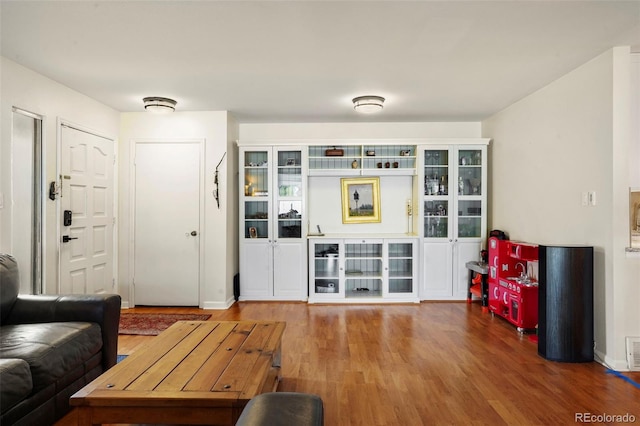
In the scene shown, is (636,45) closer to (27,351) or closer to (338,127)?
(338,127)

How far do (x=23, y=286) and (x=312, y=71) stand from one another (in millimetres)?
3405

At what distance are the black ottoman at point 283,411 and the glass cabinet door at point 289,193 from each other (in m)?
4.19

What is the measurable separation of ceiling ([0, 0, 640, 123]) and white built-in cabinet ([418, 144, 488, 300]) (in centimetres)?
106

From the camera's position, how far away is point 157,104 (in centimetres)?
423

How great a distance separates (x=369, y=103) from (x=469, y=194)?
2.12 metres

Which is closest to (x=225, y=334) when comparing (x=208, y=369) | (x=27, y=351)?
(x=208, y=369)

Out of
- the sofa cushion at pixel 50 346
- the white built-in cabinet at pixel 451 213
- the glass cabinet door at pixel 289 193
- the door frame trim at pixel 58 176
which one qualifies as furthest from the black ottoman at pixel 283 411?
the white built-in cabinet at pixel 451 213

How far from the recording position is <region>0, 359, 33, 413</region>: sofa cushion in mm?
1740

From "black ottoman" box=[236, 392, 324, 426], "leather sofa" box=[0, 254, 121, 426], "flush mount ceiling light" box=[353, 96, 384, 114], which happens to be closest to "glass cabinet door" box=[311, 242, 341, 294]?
"flush mount ceiling light" box=[353, 96, 384, 114]

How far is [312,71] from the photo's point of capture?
3.42m

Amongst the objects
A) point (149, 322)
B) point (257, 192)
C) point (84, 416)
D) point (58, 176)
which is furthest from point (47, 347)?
point (257, 192)

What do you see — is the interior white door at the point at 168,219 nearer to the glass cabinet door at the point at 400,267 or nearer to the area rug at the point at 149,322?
the area rug at the point at 149,322

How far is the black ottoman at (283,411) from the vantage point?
0.90 m

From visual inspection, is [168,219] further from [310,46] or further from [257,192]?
[310,46]
